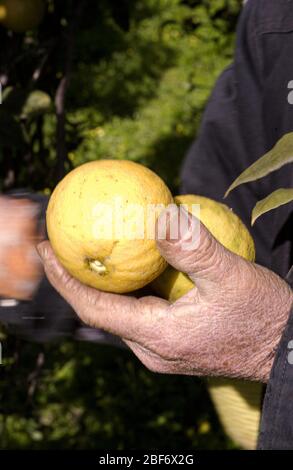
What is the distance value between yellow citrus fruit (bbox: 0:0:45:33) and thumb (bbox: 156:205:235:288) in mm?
1149

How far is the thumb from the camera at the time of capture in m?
0.96

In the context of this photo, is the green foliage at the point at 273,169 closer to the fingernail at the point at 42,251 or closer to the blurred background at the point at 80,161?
the fingernail at the point at 42,251

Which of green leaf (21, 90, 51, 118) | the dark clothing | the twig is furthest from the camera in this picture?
the twig

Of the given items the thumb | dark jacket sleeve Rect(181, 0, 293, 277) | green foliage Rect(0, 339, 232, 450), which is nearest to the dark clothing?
dark jacket sleeve Rect(181, 0, 293, 277)

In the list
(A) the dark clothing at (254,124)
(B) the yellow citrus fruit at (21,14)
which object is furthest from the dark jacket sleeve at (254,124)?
(B) the yellow citrus fruit at (21,14)

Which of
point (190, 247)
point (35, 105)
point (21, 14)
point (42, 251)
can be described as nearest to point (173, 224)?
point (190, 247)

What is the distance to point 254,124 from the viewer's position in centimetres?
158

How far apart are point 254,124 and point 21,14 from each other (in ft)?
2.47

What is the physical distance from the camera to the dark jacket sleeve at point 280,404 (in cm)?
98

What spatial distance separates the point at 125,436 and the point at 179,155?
1740 millimetres

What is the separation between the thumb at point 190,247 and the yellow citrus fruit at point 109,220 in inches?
2.0

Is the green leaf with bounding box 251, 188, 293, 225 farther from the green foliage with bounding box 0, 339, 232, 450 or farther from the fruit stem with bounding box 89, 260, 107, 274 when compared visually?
the green foliage with bounding box 0, 339, 232, 450

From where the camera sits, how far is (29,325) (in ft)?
4.17
